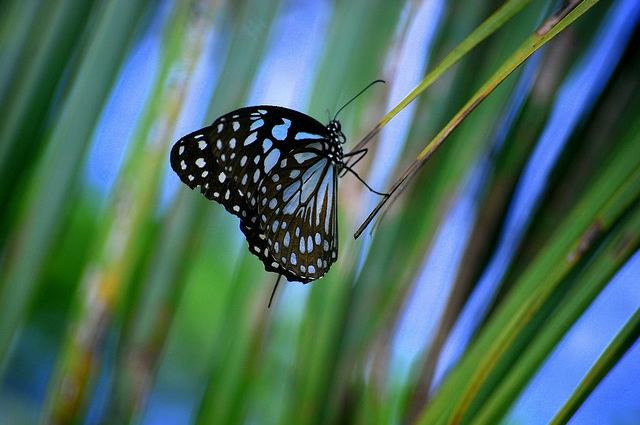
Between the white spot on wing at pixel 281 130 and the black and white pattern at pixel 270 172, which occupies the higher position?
the white spot on wing at pixel 281 130

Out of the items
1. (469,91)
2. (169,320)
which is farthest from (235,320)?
(469,91)

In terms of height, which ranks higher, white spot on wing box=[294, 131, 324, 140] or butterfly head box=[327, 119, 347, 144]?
butterfly head box=[327, 119, 347, 144]

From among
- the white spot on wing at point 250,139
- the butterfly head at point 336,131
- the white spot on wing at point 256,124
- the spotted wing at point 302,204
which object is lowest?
the spotted wing at point 302,204

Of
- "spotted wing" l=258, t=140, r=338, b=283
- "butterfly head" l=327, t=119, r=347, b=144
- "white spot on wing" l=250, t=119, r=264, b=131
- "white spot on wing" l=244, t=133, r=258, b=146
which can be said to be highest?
"butterfly head" l=327, t=119, r=347, b=144

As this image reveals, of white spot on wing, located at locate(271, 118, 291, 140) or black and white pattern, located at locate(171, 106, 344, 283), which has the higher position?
white spot on wing, located at locate(271, 118, 291, 140)

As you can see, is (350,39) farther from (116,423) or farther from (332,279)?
(116,423)

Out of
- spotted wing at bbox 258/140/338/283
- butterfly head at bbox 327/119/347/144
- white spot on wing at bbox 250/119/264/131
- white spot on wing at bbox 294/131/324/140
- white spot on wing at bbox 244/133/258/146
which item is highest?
butterfly head at bbox 327/119/347/144
